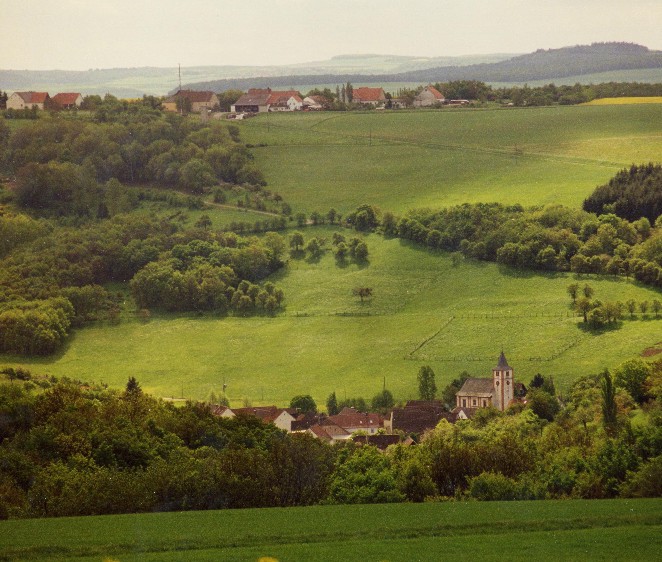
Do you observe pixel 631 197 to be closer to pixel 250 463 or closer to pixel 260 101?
pixel 250 463

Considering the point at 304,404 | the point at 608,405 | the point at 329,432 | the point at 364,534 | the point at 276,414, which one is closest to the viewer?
the point at 364,534

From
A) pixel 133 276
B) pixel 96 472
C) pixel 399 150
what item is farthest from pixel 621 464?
pixel 399 150

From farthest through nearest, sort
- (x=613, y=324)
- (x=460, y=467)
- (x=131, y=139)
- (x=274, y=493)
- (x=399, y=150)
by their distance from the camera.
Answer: (x=131, y=139)
(x=399, y=150)
(x=613, y=324)
(x=460, y=467)
(x=274, y=493)

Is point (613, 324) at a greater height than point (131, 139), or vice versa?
point (131, 139)

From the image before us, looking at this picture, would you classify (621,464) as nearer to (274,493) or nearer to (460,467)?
(460,467)

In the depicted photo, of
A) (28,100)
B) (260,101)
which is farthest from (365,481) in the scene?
(28,100)

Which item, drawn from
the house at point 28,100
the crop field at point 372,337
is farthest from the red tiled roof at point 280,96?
the crop field at point 372,337
